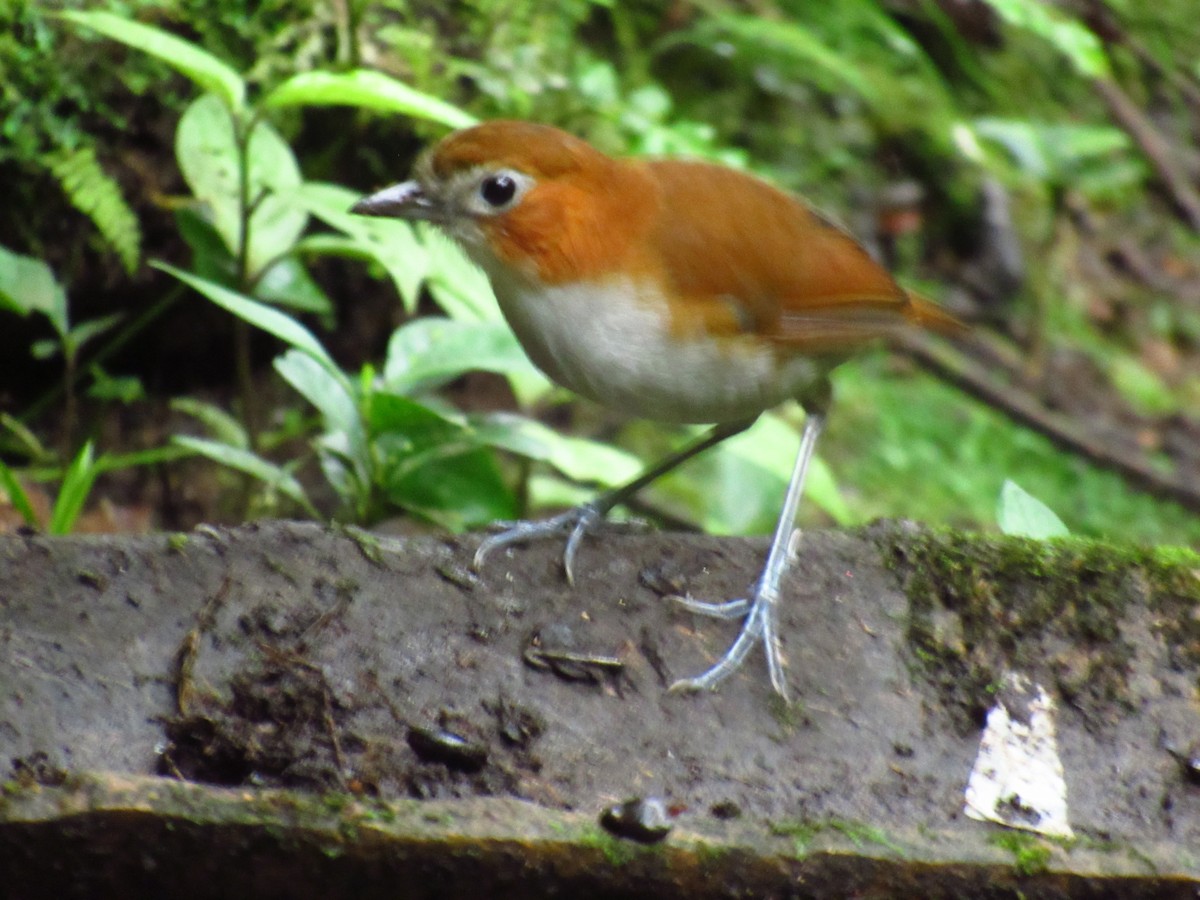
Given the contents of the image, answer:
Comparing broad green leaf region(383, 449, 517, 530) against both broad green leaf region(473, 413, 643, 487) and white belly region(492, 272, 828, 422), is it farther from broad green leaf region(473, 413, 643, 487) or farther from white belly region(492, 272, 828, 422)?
white belly region(492, 272, 828, 422)

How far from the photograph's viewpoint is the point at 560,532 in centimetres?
248

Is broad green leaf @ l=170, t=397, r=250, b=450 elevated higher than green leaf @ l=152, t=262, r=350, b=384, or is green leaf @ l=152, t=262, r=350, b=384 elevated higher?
green leaf @ l=152, t=262, r=350, b=384

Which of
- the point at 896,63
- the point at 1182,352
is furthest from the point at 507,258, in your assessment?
the point at 1182,352

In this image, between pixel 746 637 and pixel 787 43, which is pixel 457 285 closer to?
pixel 746 637

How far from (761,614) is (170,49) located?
4.99 feet

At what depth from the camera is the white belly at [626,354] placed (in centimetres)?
218

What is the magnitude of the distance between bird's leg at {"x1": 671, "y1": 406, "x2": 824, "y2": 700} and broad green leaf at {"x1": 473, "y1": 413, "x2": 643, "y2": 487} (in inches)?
25.4

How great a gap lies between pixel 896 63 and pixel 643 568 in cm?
425

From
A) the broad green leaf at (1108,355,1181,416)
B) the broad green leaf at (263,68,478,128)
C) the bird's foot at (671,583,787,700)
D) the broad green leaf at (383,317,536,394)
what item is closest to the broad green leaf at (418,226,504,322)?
the broad green leaf at (383,317,536,394)

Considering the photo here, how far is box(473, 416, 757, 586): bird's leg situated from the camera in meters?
2.33

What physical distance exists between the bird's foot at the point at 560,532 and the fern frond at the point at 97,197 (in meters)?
1.21

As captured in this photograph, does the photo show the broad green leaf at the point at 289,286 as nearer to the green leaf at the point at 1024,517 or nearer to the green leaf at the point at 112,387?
the green leaf at the point at 112,387

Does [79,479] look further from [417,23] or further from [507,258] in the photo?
[417,23]

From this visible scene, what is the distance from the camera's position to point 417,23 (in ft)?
12.8
